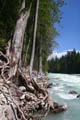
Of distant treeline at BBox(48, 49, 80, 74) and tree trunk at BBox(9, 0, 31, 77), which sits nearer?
tree trunk at BBox(9, 0, 31, 77)

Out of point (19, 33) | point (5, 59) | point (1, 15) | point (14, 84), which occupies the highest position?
point (1, 15)

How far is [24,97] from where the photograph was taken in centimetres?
1272

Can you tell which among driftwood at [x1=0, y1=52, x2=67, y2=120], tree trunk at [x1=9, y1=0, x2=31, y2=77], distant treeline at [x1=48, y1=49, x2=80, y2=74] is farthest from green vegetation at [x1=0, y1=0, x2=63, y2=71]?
distant treeline at [x1=48, y1=49, x2=80, y2=74]

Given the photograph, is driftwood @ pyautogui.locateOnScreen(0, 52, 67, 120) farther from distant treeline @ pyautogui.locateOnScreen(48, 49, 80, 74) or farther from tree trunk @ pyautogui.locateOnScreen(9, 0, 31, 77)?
distant treeline @ pyautogui.locateOnScreen(48, 49, 80, 74)

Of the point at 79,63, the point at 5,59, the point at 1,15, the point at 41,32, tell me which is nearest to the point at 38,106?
the point at 5,59

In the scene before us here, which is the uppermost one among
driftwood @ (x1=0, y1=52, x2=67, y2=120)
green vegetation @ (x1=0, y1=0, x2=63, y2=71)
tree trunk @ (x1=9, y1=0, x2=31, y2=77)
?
green vegetation @ (x1=0, y1=0, x2=63, y2=71)

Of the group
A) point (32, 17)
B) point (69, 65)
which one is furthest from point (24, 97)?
point (69, 65)

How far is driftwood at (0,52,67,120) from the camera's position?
11.0 metres

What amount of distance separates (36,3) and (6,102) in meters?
9.46

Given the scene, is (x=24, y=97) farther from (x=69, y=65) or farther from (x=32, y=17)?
(x=69, y=65)

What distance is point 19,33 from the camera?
49.9ft

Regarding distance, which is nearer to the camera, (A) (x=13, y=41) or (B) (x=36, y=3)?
(A) (x=13, y=41)

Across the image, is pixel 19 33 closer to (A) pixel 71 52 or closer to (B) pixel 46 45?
(B) pixel 46 45

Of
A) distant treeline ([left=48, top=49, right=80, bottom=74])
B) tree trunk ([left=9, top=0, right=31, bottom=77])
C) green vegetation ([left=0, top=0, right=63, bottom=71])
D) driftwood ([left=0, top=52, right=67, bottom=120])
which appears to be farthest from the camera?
distant treeline ([left=48, top=49, right=80, bottom=74])
